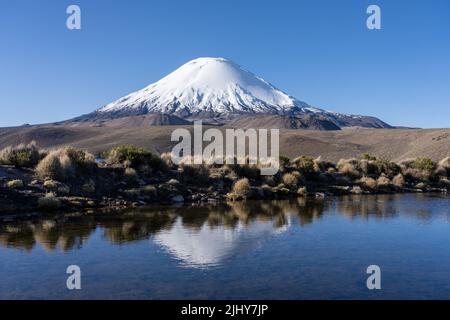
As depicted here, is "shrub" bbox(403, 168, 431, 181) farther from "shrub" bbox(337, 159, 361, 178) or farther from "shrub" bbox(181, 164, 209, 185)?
"shrub" bbox(181, 164, 209, 185)

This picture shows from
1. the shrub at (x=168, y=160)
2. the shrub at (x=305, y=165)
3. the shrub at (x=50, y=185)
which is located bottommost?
the shrub at (x=50, y=185)

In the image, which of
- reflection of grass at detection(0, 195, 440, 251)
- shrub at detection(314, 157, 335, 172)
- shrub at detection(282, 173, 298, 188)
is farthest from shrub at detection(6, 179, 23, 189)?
shrub at detection(314, 157, 335, 172)

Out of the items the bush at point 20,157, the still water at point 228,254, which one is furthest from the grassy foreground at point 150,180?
the still water at point 228,254


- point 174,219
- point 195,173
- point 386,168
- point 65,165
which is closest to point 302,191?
point 195,173

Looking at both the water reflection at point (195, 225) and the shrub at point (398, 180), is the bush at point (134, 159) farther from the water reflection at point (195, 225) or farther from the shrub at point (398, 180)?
the shrub at point (398, 180)

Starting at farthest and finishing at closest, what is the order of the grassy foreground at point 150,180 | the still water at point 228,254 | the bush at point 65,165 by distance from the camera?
the bush at point 65,165 < the grassy foreground at point 150,180 < the still water at point 228,254

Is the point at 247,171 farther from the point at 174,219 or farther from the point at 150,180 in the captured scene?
the point at 174,219
